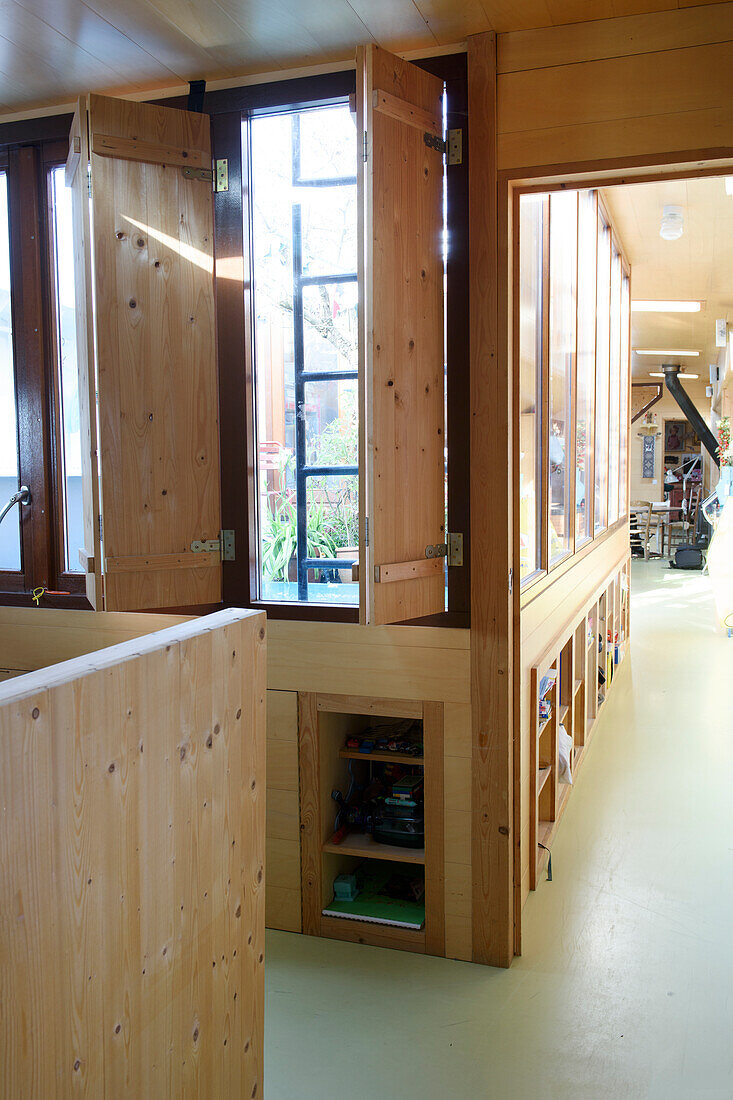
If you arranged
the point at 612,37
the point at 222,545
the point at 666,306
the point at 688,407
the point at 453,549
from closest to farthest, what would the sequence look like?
the point at 612,37 → the point at 453,549 → the point at 222,545 → the point at 666,306 → the point at 688,407

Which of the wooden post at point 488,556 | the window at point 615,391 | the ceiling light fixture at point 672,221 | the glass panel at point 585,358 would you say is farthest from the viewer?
the window at point 615,391

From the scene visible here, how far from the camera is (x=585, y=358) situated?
5352mm

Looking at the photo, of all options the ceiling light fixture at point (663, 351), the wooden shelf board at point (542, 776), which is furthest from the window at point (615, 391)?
the ceiling light fixture at point (663, 351)

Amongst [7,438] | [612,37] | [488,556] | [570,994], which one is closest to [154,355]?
[7,438]

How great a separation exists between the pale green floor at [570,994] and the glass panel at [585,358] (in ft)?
5.81

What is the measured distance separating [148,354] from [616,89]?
1679 millimetres

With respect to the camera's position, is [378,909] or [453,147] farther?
[378,909]

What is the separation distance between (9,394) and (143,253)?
103cm

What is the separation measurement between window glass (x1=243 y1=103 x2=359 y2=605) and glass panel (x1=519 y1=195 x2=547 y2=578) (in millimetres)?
645

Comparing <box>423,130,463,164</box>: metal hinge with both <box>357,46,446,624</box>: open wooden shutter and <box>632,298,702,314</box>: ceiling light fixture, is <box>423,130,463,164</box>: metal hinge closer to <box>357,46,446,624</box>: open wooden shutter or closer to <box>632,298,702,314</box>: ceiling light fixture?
<box>357,46,446,624</box>: open wooden shutter

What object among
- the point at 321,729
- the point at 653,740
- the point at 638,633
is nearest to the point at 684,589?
the point at 638,633

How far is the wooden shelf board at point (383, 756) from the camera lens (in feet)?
10.4

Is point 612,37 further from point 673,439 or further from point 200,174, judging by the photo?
point 673,439

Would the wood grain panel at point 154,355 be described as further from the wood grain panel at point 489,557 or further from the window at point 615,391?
the window at point 615,391
